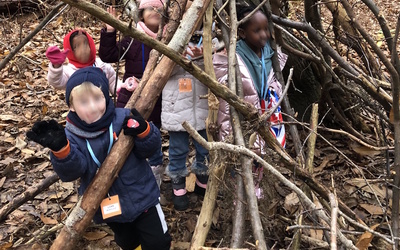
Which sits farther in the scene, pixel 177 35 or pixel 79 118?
pixel 177 35

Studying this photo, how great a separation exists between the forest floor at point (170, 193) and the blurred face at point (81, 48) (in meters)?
0.46

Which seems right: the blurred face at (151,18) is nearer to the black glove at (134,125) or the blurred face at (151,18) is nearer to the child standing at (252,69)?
the child standing at (252,69)

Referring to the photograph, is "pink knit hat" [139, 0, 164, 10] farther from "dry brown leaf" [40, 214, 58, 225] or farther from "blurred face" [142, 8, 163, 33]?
"dry brown leaf" [40, 214, 58, 225]

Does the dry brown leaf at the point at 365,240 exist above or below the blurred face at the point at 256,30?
below

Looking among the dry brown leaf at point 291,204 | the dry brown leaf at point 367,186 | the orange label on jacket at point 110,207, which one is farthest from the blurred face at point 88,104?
the dry brown leaf at point 367,186

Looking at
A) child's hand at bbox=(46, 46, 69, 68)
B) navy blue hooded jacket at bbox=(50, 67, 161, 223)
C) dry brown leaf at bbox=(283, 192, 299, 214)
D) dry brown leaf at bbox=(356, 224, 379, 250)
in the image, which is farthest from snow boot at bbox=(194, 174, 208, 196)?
dry brown leaf at bbox=(356, 224, 379, 250)

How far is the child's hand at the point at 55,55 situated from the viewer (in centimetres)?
262

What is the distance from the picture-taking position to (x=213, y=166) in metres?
2.10

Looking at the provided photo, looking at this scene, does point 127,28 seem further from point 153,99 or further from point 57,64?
point 57,64

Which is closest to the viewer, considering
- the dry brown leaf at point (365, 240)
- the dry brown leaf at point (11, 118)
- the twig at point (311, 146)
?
the dry brown leaf at point (365, 240)

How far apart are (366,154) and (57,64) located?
3.04 m

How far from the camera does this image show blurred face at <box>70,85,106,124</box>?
1.98 meters

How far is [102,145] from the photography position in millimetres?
2027

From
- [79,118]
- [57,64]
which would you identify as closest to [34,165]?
[57,64]
